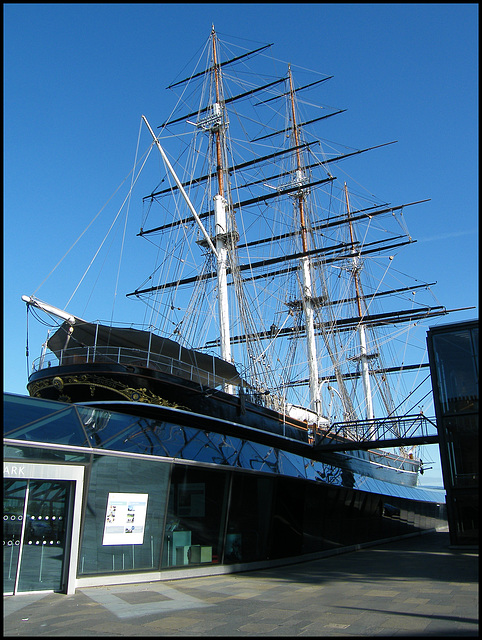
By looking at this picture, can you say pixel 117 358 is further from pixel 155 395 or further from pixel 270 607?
pixel 270 607

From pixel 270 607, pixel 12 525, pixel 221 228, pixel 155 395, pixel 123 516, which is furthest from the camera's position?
pixel 221 228

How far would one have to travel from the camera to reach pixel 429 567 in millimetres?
13422

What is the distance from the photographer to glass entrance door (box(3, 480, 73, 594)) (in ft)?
33.5

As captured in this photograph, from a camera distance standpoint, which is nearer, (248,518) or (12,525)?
(12,525)

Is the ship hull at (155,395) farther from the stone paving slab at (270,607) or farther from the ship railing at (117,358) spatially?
the stone paving slab at (270,607)

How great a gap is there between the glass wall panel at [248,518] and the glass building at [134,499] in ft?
0.10

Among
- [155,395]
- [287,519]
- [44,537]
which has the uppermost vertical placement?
[155,395]

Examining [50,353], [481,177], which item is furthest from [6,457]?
[481,177]

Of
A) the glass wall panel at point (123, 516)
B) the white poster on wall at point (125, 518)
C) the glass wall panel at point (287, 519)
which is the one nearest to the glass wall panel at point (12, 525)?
the glass wall panel at point (123, 516)

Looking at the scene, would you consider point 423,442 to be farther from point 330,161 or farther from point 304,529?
point 330,161

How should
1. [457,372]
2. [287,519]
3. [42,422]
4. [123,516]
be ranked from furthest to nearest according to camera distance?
[287,519] < [457,372] < [123,516] < [42,422]

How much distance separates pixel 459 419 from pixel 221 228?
54.6 ft

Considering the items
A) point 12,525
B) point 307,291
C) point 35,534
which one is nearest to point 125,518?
point 35,534

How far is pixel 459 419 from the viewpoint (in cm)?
1569
